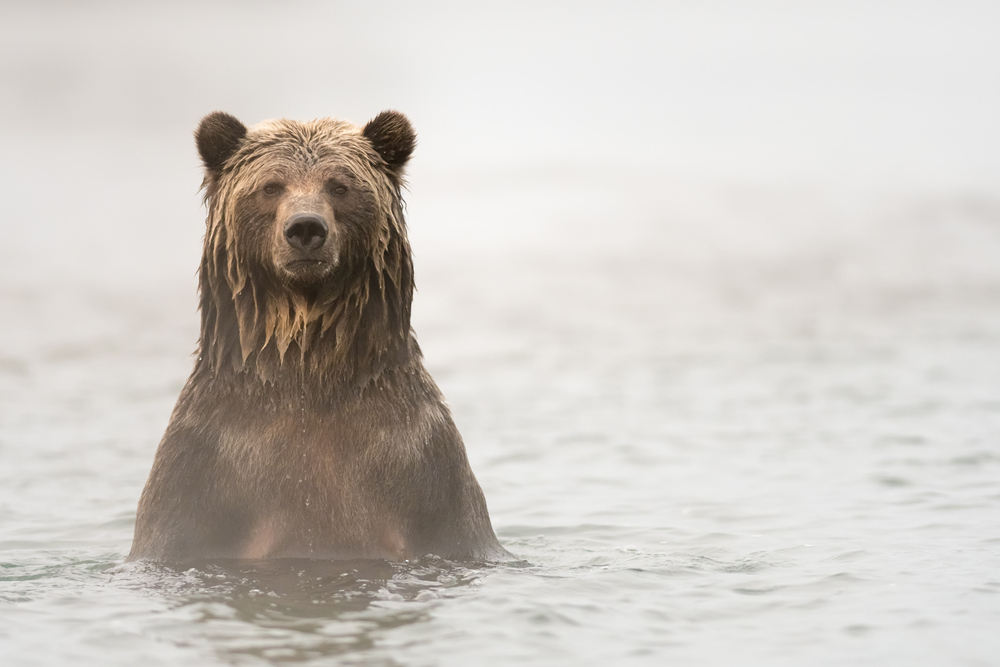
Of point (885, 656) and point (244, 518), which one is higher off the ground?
point (244, 518)

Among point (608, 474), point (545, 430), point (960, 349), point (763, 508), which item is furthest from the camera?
point (960, 349)

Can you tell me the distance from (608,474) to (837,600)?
523cm

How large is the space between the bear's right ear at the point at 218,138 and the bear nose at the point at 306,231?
0.91 m

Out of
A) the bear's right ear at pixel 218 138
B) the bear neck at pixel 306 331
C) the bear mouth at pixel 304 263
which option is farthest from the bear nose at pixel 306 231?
the bear's right ear at pixel 218 138

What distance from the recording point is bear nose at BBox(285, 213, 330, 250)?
630 centimetres

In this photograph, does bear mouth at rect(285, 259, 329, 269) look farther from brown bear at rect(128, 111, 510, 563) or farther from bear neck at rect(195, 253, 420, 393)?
bear neck at rect(195, 253, 420, 393)

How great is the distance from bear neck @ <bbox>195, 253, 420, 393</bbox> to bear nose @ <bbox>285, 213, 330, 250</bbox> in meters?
0.39

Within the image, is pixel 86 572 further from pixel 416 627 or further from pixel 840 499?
pixel 840 499

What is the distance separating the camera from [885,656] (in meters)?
5.62

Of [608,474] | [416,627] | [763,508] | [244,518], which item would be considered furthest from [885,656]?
[608,474]

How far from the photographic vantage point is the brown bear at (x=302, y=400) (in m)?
6.67

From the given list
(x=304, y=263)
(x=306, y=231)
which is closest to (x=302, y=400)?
(x=304, y=263)

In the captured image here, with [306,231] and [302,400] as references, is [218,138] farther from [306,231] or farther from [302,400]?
[302,400]

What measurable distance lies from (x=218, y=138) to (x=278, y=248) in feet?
2.88
